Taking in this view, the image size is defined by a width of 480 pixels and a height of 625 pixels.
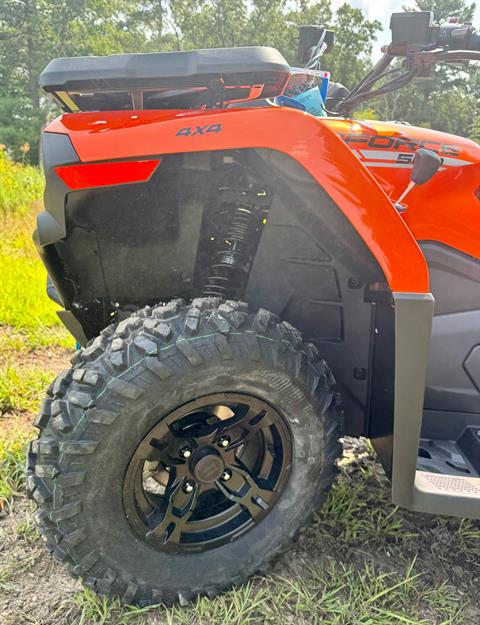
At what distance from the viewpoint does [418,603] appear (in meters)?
1.78

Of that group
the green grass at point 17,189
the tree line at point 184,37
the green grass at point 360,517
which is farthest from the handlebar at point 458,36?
the tree line at point 184,37

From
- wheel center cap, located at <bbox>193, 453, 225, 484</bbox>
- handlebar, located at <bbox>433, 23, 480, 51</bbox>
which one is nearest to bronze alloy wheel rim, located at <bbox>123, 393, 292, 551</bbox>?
wheel center cap, located at <bbox>193, 453, 225, 484</bbox>

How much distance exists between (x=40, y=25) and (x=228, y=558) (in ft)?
125

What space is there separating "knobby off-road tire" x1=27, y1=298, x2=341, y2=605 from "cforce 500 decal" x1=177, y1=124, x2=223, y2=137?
0.48m

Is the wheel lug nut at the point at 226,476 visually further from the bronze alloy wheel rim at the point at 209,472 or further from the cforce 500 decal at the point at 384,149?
the cforce 500 decal at the point at 384,149

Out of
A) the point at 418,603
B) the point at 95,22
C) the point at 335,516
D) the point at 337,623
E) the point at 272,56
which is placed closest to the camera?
the point at 272,56

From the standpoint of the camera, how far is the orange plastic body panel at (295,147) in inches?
54.4

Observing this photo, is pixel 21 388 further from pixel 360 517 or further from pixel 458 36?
pixel 458 36

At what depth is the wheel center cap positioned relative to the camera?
1617 millimetres

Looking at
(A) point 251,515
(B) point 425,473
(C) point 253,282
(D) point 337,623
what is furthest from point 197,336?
(D) point 337,623

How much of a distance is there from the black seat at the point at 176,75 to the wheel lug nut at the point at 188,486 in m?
1.20

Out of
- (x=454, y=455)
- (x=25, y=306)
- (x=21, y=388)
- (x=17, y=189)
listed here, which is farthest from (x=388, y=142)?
(x=17, y=189)

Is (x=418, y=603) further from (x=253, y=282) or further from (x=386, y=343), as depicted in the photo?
(x=253, y=282)

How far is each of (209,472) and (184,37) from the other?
33702 millimetres
